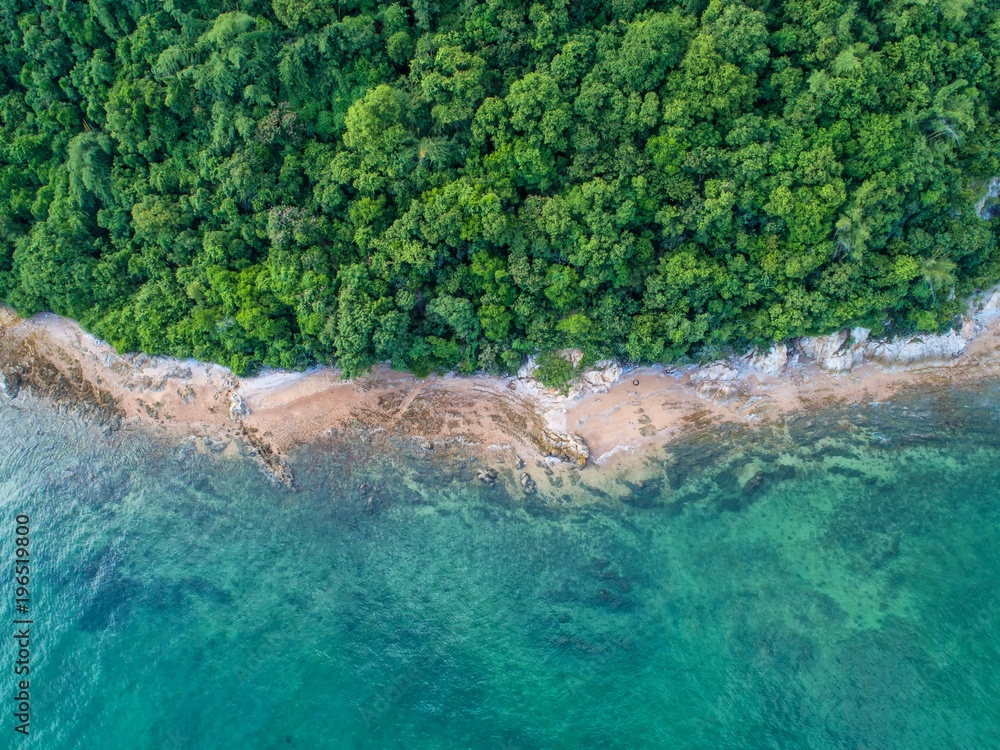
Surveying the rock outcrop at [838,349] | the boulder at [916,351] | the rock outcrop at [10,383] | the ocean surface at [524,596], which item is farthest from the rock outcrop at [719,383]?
the rock outcrop at [10,383]

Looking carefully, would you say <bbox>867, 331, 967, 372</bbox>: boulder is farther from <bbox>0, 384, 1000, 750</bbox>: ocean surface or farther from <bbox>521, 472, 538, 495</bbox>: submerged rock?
<bbox>521, 472, 538, 495</bbox>: submerged rock

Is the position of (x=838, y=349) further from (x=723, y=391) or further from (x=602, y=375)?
(x=602, y=375)

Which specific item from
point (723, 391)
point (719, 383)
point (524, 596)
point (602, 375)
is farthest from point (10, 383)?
point (723, 391)

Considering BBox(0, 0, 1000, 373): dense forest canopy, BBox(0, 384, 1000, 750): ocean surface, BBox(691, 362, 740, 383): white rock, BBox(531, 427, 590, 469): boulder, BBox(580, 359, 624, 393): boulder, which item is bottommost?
BBox(0, 384, 1000, 750): ocean surface

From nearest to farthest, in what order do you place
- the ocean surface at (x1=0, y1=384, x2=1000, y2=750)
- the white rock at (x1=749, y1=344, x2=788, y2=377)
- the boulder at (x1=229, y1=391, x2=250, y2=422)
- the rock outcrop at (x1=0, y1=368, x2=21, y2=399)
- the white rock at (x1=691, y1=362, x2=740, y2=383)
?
1. the ocean surface at (x1=0, y1=384, x2=1000, y2=750)
2. the white rock at (x1=749, y1=344, x2=788, y2=377)
3. the white rock at (x1=691, y1=362, x2=740, y2=383)
4. the boulder at (x1=229, y1=391, x2=250, y2=422)
5. the rock outcrop at (x1=0, y1=368, x2=21, y2=399)

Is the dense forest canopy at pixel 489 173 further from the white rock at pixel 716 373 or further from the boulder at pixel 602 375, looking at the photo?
the white rock at pixel 716 373

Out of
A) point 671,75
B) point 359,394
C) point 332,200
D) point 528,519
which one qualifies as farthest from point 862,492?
point 332,200

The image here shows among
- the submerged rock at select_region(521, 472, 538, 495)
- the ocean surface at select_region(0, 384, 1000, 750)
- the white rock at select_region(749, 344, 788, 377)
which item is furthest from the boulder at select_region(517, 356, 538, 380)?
the white rock at select_region(749, 344, 788, 377)

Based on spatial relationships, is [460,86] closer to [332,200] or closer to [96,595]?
[332,200]
